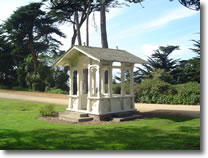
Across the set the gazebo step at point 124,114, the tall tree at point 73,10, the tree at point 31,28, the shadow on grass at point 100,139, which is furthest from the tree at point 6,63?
the shadow on grass at point 100,139

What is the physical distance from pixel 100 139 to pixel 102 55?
4499 millimetres

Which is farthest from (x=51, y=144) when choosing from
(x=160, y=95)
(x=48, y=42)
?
(x=48, y=42)

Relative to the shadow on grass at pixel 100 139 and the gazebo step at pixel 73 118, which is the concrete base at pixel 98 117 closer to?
the gazebo step at pixel 73 118

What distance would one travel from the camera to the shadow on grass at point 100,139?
18.9 ft

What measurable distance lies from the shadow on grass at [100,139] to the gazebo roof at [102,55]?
331 cm

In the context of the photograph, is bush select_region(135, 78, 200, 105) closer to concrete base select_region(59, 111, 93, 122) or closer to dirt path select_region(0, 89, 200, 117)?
dirt path select_region(0, 89, 200, 117)

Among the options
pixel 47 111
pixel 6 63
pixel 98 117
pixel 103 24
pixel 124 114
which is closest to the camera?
pixel 98 117

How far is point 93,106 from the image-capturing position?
10078 mm

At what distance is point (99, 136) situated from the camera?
6938mm

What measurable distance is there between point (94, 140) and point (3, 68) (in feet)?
72.5

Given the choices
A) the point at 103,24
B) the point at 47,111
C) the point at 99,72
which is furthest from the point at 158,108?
the point at 103,24

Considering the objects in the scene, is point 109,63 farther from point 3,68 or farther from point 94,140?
point 3,68

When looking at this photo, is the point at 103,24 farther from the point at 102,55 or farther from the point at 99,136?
the point at 99,136

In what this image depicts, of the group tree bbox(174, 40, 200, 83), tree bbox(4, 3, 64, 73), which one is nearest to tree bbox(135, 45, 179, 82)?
tree bbox(174, 40, 200, 83)
